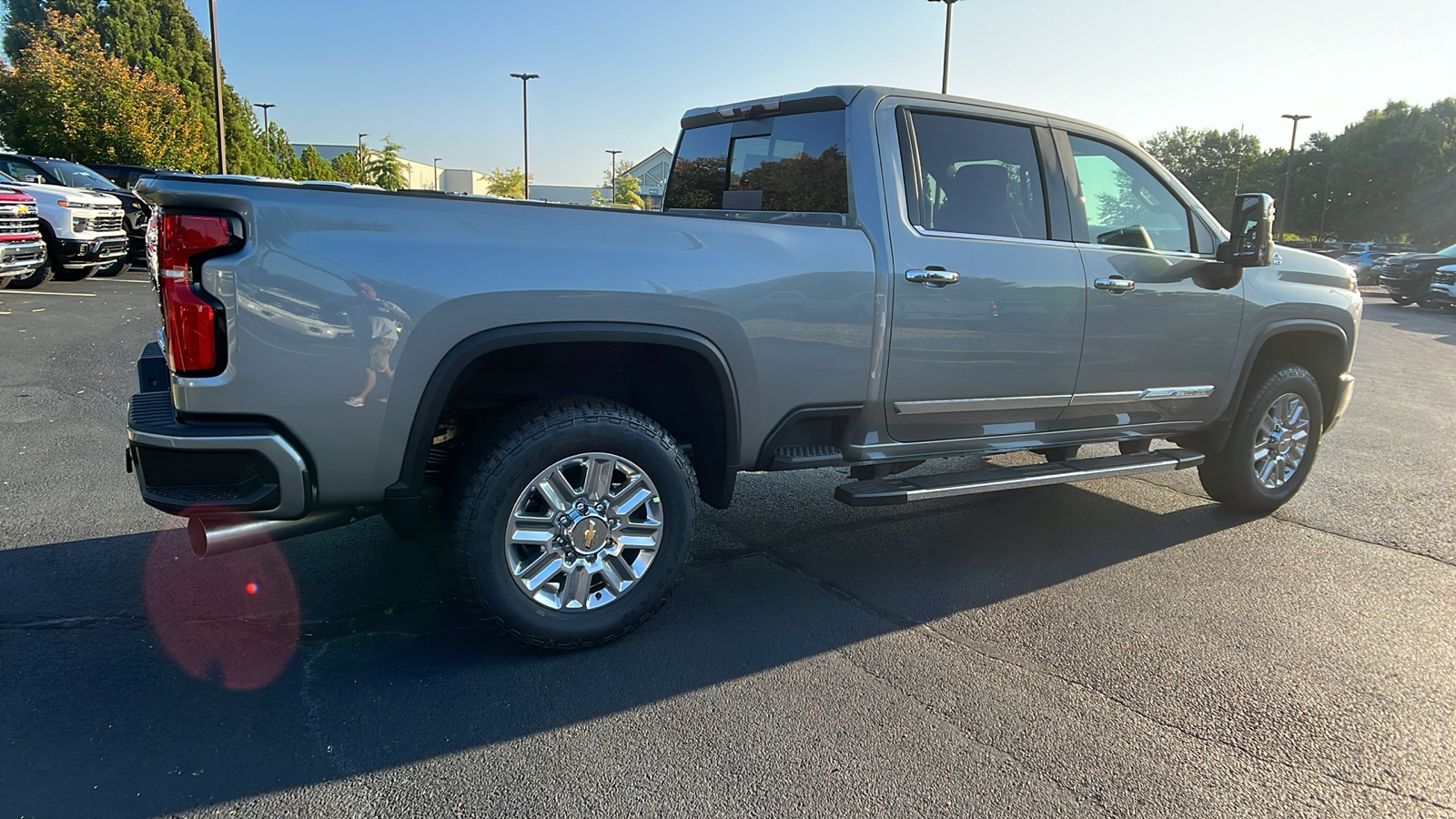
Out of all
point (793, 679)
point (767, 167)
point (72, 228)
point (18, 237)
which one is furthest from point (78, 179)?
point (793, 679)

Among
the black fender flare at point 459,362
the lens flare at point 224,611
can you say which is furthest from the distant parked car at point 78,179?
the black fender flare at point 459,362

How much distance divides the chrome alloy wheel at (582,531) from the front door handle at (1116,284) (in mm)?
2348

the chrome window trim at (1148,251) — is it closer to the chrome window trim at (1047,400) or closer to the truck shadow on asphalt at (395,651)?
the chrome window trim at (1047,400)

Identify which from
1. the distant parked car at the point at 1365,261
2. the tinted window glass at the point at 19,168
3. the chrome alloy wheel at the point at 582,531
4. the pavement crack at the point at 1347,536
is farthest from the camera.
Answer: the distant parked car at the point at 1365,261

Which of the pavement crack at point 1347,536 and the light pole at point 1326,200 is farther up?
the light pole at point 1326,200

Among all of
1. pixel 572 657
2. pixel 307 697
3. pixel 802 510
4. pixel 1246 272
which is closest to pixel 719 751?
pixel 572 657

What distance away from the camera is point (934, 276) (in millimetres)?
3676

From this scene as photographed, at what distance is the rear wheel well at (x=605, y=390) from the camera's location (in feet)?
10.6

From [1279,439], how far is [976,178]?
2.59m

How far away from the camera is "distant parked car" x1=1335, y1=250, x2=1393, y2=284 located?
30875mm

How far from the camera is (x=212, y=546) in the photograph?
2.73 meters

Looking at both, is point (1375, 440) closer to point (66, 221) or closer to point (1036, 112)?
point (1036, 112)

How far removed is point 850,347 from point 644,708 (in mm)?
1549

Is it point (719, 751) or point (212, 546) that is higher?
point (212, 546)
